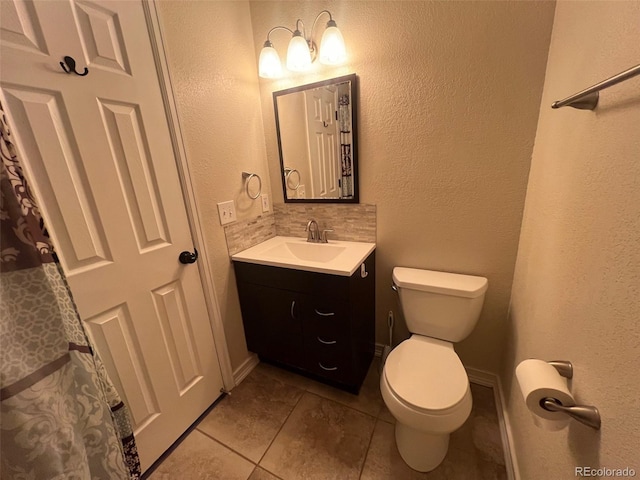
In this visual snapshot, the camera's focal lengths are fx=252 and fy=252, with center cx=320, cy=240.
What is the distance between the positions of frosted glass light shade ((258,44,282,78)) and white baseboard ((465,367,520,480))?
212cm

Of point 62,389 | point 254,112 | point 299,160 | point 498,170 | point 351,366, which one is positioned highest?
point 254,112

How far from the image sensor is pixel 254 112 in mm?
1587

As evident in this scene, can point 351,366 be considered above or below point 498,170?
below

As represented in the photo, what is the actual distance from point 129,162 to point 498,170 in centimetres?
162

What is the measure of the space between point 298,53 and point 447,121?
0.85m

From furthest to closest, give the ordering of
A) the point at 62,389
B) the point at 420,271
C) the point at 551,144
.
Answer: the point at 420,271 < the point at 551,144 < the point at 62,389

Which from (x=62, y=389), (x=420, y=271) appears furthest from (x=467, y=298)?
(x=62, y=389)

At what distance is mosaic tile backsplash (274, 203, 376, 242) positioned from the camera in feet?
5.13

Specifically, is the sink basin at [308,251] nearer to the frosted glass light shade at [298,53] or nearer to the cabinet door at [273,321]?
the cabinet door at [273,321]

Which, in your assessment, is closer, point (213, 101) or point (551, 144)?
point (551, 144)

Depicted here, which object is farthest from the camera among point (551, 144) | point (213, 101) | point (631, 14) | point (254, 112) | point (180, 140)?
point (254, 112)

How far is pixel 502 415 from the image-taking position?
1.29 metres

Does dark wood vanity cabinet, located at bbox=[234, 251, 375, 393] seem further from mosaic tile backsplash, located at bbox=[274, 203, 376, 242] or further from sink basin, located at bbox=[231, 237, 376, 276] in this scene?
mosaic tile backsplash, located at bbox=[274, 203, 376, 242]

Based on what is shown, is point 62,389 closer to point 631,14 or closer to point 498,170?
point 631,14
